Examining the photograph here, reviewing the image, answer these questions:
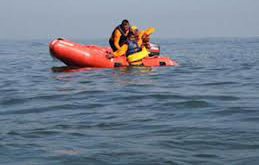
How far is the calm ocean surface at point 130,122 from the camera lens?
4367 mm

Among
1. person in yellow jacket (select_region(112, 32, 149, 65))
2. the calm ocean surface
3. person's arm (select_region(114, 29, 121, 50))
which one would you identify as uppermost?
person's arm (select_region(114, 29, 121, 50))

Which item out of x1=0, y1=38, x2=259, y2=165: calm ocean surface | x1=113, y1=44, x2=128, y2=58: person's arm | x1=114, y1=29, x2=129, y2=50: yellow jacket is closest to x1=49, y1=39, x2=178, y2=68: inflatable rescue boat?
x1=113, y1=44, x2=128, y2=58: person's arm

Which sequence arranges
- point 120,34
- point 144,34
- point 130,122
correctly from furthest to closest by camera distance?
point 144,34, point 120,34, point 130,122

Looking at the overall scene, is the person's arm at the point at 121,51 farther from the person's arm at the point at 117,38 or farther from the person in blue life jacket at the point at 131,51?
the person's arm at the point at 117,38

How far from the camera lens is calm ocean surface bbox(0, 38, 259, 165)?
437 centimetres

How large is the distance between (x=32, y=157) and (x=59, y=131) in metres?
1.07

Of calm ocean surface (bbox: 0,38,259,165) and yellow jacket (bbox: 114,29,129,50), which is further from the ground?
yellow jacket (bbox: 114,29,129,50)

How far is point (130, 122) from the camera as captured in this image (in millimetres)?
5891

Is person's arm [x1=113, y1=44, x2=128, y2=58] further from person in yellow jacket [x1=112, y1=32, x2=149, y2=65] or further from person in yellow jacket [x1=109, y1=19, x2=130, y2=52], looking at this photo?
person in yellow jacket [x1=109, y1=19, x2=130, y2=52]

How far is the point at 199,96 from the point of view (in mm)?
7785

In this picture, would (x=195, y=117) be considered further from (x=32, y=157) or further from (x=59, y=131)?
(x=32, y=157)

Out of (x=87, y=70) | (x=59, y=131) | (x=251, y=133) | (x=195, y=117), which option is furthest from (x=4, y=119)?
(x=87, y=70)

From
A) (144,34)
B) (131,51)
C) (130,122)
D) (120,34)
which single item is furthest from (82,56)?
Result: (130,122)

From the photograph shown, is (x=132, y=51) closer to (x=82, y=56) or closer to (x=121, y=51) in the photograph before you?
(x=121, y=51)
